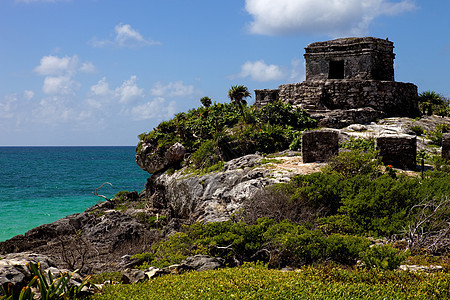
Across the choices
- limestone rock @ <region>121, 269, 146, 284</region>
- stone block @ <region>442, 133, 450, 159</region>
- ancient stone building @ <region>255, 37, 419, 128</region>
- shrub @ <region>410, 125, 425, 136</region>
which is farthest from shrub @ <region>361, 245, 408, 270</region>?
ancient stone building @ <region>255, 37, 419, 128</region>

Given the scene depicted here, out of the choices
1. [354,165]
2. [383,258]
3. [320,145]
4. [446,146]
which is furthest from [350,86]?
[383,258]

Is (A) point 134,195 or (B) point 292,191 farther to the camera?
(A) point 134,195

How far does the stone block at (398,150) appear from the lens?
15.0 metres

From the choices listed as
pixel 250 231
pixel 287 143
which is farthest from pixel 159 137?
pixel 250 231

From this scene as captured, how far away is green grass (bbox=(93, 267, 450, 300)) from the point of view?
5848mm

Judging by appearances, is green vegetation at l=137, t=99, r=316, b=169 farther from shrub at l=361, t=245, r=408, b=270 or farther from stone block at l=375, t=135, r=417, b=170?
shrub at l=361, t=245, r=408, b=270

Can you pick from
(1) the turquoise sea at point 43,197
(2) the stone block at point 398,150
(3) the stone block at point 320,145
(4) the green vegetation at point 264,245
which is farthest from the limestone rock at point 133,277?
(1) the turquoise sea at point 43,197

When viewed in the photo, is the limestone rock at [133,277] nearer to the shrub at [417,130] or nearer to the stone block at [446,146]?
the stone block at [446,146]

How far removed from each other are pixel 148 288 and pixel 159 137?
1920 centimetres

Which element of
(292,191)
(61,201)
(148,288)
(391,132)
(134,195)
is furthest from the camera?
(61,201)

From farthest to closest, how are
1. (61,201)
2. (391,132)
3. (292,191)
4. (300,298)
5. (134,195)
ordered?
1. (61,201)
2. (134,195)
3. (391,132)
4. (292,191)
5. (300,298)

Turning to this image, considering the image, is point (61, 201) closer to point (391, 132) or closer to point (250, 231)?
point (391, 132)

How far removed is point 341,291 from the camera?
5.92m

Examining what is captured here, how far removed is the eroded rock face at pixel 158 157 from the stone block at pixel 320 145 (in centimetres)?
878
